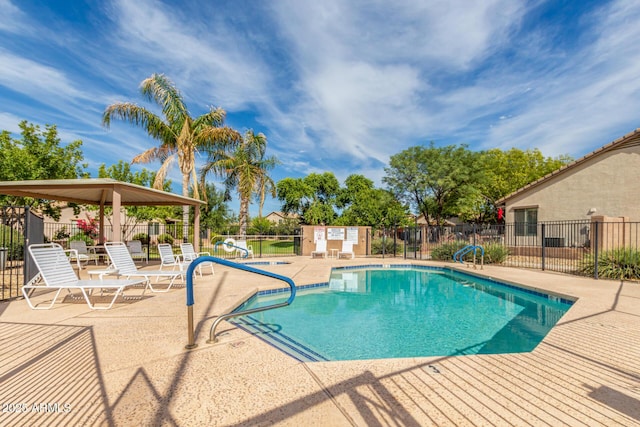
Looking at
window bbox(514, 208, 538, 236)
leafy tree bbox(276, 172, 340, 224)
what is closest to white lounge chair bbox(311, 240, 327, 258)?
window bbox(514, 208, 538, 236)

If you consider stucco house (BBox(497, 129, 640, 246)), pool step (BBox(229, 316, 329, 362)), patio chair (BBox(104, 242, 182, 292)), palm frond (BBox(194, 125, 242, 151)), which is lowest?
pool step (BBox(229, 316, 329, 362))

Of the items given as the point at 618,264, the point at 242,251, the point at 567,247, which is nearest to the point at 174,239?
the point at 242,251

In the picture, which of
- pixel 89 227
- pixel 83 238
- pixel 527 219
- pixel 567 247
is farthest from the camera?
pixel 89 227

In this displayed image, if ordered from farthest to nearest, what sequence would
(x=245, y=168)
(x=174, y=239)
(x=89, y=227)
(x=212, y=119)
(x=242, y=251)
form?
1. (x=174, y=239)
2. (x=245, y=168)
3. (x=89, y=227)
4. (x=212, y=119)
5. (x=242, y=251)

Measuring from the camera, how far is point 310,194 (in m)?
32.5

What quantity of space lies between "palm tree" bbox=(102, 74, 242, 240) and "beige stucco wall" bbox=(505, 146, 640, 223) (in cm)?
1728

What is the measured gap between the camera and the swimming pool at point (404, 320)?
14.7 feet

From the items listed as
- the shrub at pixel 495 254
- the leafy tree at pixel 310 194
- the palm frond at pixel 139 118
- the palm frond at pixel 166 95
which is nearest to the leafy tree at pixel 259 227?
the leafy tree at pixel 310 194

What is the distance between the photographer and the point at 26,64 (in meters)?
11.5

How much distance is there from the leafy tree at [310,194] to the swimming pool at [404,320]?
893 inches

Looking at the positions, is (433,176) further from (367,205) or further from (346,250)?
(346,250)

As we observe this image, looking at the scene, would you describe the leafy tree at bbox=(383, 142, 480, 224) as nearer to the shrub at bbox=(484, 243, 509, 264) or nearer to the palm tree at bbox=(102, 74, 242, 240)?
the shrub at bbox=(484, 243, 509, 264)

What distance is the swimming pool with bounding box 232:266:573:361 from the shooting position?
4484 mm

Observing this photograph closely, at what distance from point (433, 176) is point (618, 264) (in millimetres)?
15720
